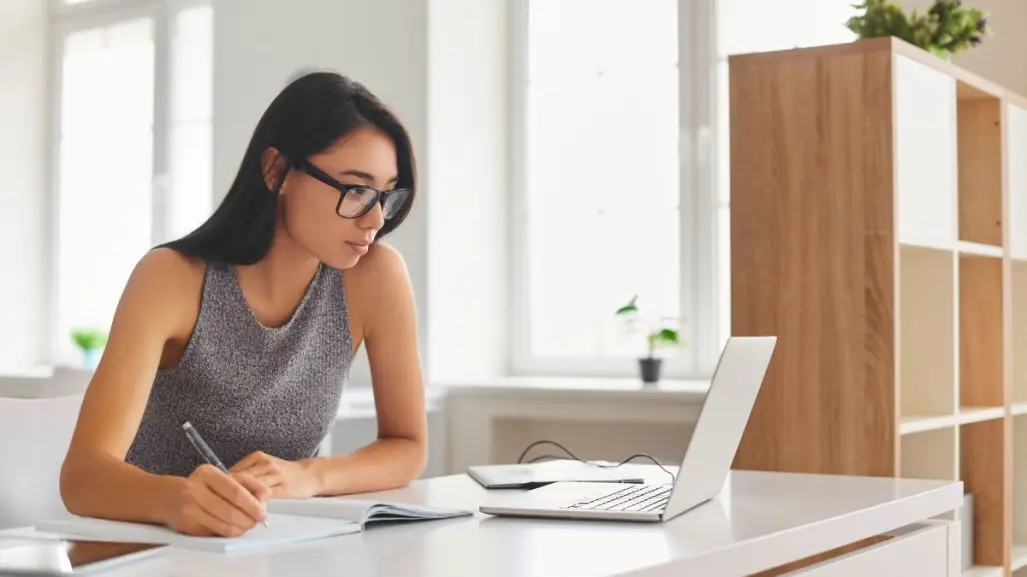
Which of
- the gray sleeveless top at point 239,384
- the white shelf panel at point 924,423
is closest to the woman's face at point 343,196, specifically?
the gray sleeveless top at point 239,384

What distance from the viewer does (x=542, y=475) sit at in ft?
6.32

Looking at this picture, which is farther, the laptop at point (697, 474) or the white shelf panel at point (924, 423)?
the white shelf panel at point (924, 423)

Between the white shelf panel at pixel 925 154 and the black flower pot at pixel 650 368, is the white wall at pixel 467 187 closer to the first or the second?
the black flower pot at pixel 650 368

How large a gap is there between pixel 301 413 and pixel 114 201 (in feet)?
12.2

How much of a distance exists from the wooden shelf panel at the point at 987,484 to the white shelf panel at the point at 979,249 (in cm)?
44

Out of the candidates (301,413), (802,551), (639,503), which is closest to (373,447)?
(301,413)

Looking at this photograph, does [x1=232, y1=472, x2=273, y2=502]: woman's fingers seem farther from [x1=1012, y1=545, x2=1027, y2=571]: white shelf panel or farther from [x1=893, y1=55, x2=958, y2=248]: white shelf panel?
[x1=1012, y1=545, x2=1027, y2=571]: white shelf panel

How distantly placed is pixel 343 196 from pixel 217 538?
731mm

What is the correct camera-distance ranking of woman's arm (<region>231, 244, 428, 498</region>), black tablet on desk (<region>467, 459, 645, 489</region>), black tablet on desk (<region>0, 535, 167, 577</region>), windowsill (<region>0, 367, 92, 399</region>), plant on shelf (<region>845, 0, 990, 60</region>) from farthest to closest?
plant on shelf (<region>845, 0, 990, 60</region>), windowsill (<region>0, 367, 92, 399</region>), woman's arm (<region>231, 244, 428, 498</region>), black tablet on desk (<region>467, 459, 645, 489</region>), black tablet on desk (<region>0, 535, 167, 577</region>)

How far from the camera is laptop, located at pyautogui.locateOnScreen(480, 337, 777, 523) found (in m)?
1.48

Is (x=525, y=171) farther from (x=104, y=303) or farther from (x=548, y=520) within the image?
(x=548, y=520)

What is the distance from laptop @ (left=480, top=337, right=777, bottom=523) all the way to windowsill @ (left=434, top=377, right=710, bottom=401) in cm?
165

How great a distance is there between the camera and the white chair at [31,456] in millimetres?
1906

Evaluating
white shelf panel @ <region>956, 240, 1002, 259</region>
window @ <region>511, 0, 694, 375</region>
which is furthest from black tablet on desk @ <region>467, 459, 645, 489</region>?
window @ <region>511, 0, 694, 375</region>
